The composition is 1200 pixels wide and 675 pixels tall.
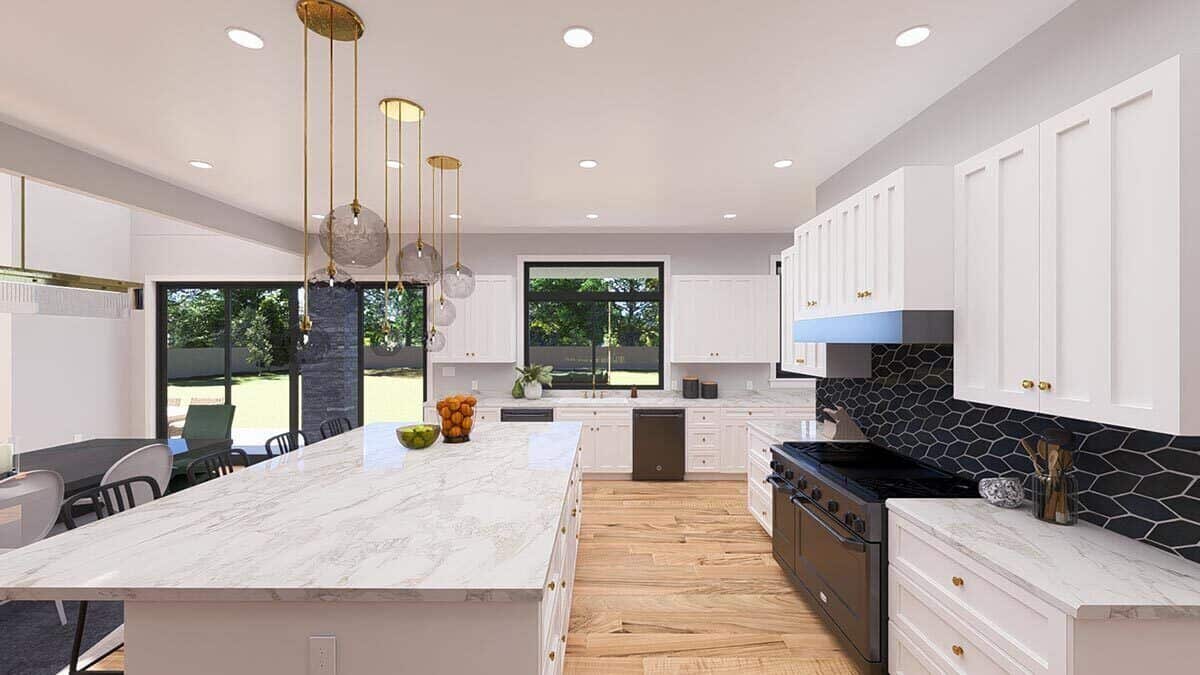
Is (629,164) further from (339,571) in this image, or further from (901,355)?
(339,571)

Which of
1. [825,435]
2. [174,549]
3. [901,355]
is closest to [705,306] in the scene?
[825,435]

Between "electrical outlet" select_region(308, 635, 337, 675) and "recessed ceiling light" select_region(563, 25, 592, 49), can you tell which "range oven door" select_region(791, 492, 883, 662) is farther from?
"recessed ceiling light" select_region(563, 25, 592, 49)

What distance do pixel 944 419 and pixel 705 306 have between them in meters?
3.21

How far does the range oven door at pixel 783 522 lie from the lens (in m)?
2.96

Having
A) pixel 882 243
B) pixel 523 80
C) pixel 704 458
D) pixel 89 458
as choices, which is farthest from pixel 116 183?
pixel 704 458

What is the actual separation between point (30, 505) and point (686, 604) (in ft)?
11.7

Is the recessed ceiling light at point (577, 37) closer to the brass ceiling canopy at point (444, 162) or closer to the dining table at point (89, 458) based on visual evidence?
the brass ceiling canopy at point (444, 162)

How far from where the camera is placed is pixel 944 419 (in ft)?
8.45

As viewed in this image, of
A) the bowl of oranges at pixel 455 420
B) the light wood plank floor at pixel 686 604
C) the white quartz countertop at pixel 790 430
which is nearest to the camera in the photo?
the light wood plank floor at pixel 686 604

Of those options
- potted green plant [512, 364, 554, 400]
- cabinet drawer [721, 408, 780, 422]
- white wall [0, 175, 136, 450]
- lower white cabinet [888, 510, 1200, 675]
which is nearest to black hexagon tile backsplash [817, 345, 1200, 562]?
lower white cabinet [888, 510, 1200, 675]

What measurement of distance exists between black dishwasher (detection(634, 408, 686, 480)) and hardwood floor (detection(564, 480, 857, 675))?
0.84 meters

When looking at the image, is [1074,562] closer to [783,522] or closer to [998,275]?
[998,275]

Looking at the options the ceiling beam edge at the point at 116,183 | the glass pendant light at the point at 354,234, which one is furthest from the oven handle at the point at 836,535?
the ceiling beam edge at the point at 116,183

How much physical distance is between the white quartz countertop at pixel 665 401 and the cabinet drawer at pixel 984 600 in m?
3.32
